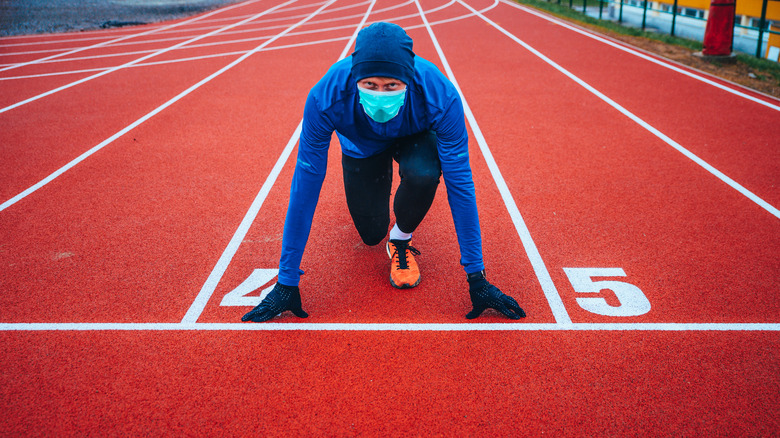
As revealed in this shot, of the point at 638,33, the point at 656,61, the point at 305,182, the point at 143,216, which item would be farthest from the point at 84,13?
the point at 305,182

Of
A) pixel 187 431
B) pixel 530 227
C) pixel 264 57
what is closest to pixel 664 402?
pixel 530 227

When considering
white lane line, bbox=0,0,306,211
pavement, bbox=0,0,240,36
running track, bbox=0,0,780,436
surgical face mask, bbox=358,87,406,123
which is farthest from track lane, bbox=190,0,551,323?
pavement, bbox=0,0,240,36

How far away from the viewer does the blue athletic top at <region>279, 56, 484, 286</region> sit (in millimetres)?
2436

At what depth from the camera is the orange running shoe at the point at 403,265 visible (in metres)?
3.18

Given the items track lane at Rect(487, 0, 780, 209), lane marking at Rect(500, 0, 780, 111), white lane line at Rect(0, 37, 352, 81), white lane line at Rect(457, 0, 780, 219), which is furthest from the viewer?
white lane line at Rect(0, 37, 352, 81)

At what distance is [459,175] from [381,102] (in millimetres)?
532

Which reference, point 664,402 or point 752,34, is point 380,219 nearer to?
point 664,402

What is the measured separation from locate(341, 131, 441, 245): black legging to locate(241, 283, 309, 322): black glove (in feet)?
2.40

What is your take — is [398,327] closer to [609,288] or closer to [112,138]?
[609,288]

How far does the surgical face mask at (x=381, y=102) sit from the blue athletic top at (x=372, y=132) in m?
0.11

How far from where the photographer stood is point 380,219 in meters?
3.30

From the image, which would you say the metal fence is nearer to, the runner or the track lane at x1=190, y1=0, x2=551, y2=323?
the track lane at x1=190, y1=0, x2=551, y2=323

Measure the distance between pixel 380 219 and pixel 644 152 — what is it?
324 centimetres

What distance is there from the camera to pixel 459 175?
2.54 metres
